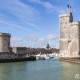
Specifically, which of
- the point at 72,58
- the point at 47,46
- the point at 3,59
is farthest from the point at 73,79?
the point at 47,46

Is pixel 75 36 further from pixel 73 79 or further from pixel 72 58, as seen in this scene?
pixel 73 79

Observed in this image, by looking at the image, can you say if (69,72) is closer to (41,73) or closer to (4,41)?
(41,73)

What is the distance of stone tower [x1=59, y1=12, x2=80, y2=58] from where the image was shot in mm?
46375

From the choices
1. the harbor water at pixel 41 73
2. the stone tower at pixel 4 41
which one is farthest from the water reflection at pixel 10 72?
the stone tower at pixel 4 41

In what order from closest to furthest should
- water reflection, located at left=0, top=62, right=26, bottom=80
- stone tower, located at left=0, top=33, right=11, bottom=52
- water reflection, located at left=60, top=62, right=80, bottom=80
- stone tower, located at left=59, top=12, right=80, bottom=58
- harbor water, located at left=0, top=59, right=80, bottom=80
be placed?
water reflection, located at left=60, top=62, right=80, bottom=80, harbor water, located at left=0, top=59, right=80, bottom=80, water reflection, located at left=0, top=62, right=26, bottom=80, stone tower, located at left=59, top=12, right=80, bottom=58, stone tower, located at left=0, top=33, right=11, bottom=52

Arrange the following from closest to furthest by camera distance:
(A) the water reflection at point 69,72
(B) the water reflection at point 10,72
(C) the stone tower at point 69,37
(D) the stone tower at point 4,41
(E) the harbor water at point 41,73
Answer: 1. (A) the water reflection at point 69,72
2. (E) the harbor water at point 41,73
3. (B) the water reflection at point 10,72
4. (C) the stone tower at point 69,37
5. (D) the stone tower at point 4,41

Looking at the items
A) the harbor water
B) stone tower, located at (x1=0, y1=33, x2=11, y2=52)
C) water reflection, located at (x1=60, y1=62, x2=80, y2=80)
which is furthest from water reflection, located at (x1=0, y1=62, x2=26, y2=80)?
stone tower, located at (x1=0, y1=33, x2=11, y2=52)

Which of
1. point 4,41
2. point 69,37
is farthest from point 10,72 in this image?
point 4,41

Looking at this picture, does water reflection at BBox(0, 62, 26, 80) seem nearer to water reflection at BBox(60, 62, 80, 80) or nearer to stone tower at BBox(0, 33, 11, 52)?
water reflection at BBox(60, 62, 80, 80)

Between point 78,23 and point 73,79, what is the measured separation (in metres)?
30.6

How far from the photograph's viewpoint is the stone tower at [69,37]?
4638 centimetres

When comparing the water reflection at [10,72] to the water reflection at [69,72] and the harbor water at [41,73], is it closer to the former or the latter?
the harbor water at [41,73]

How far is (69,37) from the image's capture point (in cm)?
4697

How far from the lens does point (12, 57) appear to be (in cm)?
5072
